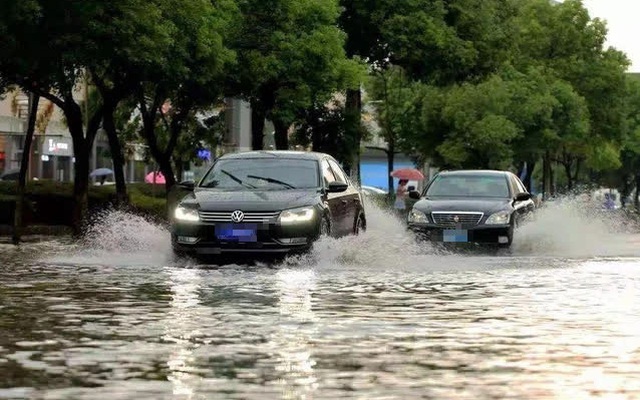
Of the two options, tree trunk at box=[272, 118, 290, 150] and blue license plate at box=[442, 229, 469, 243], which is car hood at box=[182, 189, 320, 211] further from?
tree trunk at box=[272, 118, 290, 150]

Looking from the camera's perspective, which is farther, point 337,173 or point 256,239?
point 337,173

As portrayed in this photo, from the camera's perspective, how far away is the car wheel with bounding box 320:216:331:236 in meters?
22.0

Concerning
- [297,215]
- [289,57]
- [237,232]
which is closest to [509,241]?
[297,215]

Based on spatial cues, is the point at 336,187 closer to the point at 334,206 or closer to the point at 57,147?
the point at 334,206

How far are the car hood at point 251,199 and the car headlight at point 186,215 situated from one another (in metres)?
0.09

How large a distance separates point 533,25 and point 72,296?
59.2 meters

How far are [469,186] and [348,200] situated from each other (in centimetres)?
500

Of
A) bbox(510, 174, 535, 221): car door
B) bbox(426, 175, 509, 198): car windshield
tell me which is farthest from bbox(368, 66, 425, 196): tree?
bbox(426, 175, 509, 198): car windshield

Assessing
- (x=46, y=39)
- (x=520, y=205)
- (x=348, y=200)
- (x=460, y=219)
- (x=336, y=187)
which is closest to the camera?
(x=336, y=187)

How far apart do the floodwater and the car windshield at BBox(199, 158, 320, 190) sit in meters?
1.15

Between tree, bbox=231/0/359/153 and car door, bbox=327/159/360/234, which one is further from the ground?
tree, bbox=231/0/359/153

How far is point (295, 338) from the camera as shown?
39.1 ft

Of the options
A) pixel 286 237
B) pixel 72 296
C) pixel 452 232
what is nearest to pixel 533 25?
pixel 452 232

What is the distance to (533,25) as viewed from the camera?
242 feet
